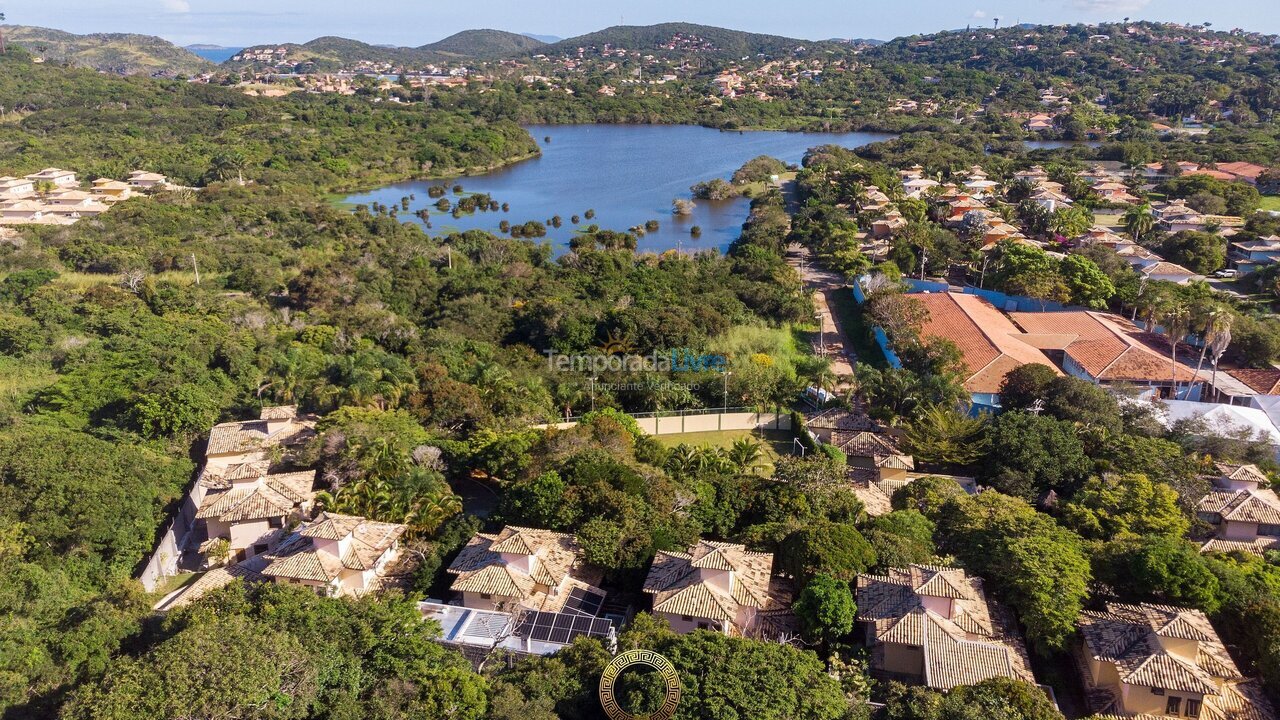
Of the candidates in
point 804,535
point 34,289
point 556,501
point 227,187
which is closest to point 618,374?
point 556,501

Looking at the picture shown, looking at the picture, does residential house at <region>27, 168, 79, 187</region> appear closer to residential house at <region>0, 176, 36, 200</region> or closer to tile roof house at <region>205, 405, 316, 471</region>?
residential house at <region>0, 176, 36, 200</region>

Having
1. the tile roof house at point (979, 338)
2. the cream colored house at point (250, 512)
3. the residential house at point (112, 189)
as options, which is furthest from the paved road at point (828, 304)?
the residential house at point (112, 189)

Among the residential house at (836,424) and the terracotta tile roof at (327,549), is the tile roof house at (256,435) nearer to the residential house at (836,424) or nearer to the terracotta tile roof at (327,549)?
the terracotta tile roof at (327,549)

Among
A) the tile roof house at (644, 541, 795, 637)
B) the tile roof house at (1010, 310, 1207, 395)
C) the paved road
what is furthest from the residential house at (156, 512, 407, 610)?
the tile roof house at (1010, 310, 1207, 395)

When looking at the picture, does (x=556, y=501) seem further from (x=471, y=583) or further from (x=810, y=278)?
(x=810, y=278)

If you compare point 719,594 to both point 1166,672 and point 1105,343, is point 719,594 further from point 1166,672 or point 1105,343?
point 1105,343
